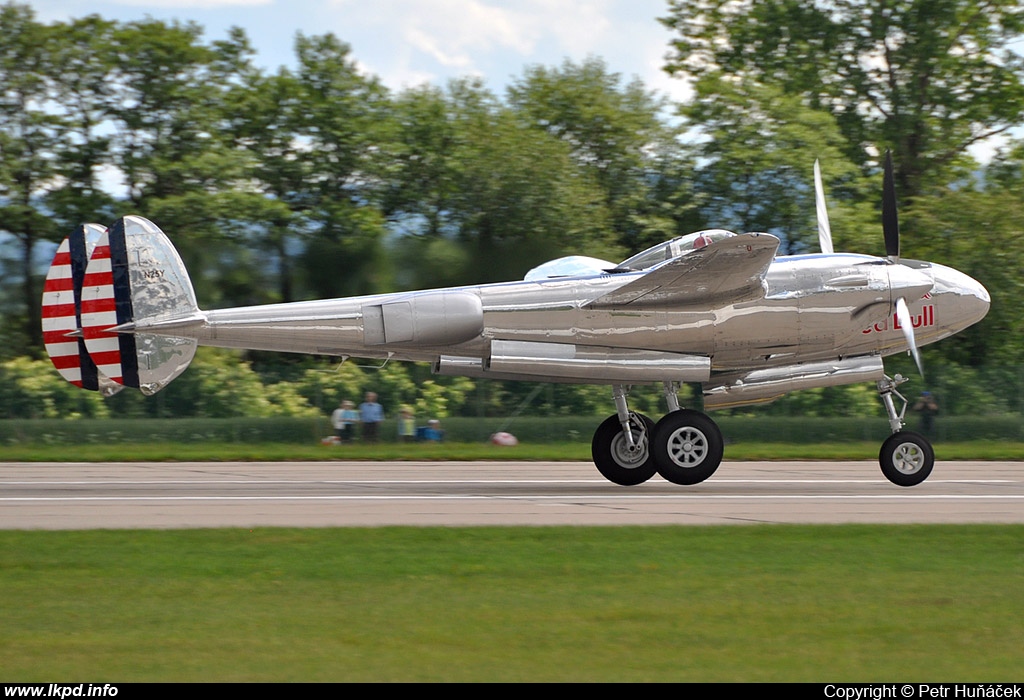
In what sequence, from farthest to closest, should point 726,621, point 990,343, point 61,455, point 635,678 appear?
point 990,343
point 61,455
point 726,621
point 635,678

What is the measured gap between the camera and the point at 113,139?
3444cm

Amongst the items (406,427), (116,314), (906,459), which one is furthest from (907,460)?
(406,427)

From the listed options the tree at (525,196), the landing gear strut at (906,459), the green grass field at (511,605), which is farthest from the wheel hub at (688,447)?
the tree at (525,196)

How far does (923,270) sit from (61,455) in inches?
623

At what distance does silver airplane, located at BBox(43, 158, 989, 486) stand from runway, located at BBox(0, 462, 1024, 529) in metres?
1.10

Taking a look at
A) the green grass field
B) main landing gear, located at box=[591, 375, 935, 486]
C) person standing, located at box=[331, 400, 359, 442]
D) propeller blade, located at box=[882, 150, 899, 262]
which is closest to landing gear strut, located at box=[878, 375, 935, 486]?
main landing gear, located at box=[591, 375, 935, 486]

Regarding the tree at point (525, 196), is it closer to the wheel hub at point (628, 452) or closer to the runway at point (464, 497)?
the runway at point (464, 497)

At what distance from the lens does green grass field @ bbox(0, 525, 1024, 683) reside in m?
6.17

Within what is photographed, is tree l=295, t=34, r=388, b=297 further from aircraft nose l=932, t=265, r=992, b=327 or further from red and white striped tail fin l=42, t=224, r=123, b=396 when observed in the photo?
aircraft nose l=932, t=265, r=992, b=327

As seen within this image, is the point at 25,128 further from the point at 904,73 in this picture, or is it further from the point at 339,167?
the point at 904,73

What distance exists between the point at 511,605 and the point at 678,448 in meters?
7.83

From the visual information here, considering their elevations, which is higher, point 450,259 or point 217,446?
point 450,259
